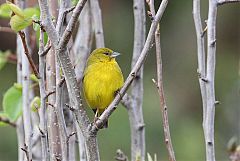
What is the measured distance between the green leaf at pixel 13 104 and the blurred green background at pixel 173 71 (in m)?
5.09

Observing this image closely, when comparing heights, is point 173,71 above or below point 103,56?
above

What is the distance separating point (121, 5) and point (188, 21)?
3.30 ft

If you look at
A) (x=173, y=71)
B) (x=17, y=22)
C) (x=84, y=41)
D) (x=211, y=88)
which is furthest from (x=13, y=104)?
(x=173, y=71)

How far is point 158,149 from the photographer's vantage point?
8.45m

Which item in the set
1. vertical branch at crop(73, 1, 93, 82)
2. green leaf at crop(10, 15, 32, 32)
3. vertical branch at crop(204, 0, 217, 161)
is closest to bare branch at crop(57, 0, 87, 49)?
green leaf at crop(10, 15, 32, 32)

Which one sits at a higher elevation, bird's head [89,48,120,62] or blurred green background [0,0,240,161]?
blurred green background [0,0,240,161]

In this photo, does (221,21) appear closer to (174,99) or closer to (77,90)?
(174,99)

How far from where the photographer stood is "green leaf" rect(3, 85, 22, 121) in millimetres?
3184

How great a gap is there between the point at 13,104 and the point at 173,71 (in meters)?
6.57

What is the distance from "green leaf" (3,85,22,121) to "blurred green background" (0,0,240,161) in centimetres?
509

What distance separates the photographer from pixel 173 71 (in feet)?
31.6

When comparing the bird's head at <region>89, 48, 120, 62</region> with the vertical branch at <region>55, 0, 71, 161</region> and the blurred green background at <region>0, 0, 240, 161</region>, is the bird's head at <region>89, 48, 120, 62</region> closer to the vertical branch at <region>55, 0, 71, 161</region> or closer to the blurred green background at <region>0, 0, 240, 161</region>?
the vertical branch at <region>55, 0, 71, 161</region>

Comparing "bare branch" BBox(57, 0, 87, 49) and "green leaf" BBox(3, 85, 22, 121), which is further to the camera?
"green leaf" BBox(3, 85, 22, 121)

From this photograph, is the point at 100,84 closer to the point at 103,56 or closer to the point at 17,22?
the point at 103,56
